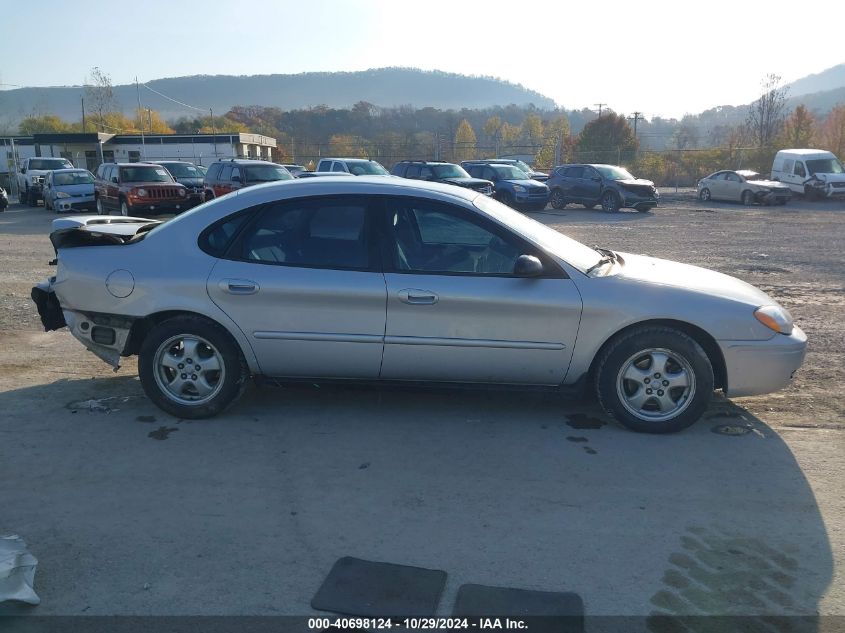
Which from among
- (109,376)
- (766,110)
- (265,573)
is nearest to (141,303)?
(109,376)

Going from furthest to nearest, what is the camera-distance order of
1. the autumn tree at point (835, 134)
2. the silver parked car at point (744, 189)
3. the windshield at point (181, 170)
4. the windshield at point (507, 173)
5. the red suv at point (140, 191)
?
the autumn tree at point (835, 134) < the silver parked car at point (744, 189) < the windshield at point (507, 173) < the windshield at point (181, 170) < the red suv at point (140, 191)

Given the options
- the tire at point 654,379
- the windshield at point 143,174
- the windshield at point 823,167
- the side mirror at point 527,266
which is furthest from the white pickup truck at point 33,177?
the windshield at point 823,167

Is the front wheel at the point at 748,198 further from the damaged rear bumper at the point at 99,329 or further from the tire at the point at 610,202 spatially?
the damaged rear bumper at the point at 99,329

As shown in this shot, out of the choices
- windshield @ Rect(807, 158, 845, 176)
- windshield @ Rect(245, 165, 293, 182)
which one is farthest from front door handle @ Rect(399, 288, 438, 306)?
windshield @ Rect(807, 158, 845, 176)

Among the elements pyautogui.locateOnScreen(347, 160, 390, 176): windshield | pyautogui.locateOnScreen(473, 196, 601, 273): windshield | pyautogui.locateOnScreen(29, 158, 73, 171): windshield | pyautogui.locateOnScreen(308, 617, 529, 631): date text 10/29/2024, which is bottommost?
pyautogui.locateOnScreen(308, 617, 529, 631): date text 10/29/2024

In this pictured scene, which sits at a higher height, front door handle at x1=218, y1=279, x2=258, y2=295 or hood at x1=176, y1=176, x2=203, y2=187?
hood at x1=176, y1=176, x2=203, y2=187

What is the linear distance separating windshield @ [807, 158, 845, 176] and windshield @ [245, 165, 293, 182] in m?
21.8

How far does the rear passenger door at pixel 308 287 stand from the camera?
4988mm

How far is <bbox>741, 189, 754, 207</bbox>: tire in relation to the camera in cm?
2915

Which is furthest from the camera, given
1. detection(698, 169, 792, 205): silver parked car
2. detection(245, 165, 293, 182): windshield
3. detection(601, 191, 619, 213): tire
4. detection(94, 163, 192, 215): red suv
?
detection(698, 169, 792, 205): silver parked car

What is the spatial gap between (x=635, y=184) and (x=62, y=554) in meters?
25.7

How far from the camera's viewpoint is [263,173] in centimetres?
2111

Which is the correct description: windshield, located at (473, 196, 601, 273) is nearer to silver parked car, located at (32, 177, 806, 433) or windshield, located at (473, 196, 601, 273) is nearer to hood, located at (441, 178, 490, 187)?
silver parked car, located at (32, 177, 806, 433)

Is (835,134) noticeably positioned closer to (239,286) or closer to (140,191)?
(140,191)
